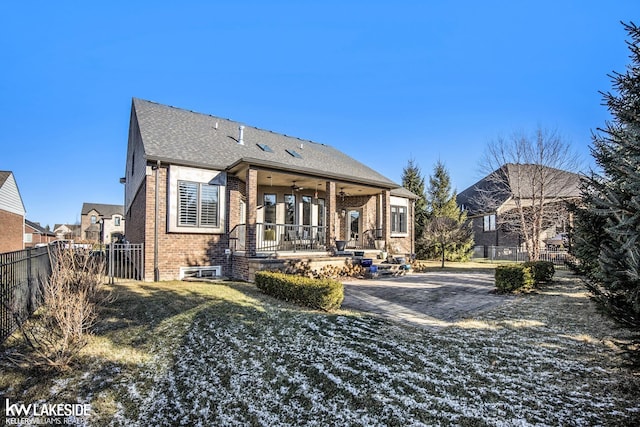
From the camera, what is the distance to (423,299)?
8.66 metres

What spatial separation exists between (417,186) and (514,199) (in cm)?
775

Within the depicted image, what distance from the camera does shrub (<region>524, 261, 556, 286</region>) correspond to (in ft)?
34.9

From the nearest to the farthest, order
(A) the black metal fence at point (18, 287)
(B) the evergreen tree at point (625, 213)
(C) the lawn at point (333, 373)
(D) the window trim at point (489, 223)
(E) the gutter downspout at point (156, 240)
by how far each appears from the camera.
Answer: (B) the evergreen tree at point (625, 213)
(C) the lawn at point (333, 373)
(A) the black metal fence at point (18, 287)
(E) the gutter downspout at point (156, 240)
(D) the window trim at point (489, 223)

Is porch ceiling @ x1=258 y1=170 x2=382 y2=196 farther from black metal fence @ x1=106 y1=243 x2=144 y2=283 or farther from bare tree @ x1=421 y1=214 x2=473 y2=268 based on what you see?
bare tree @ x1=421 y1=214 x2=473 y2=268

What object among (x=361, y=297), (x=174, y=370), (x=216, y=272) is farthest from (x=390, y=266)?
(x=174, y=370)

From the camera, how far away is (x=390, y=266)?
13477 millimetres

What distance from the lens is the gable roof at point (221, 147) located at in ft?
36.6

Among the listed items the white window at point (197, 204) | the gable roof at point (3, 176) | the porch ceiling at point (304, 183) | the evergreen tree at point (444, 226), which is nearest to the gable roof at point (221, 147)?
the porch ceiling at point (304, 183)

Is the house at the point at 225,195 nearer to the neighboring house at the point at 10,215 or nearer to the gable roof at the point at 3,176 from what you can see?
the gable roof at the point at 3,176

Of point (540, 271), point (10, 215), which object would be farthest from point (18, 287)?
point (10, 215)

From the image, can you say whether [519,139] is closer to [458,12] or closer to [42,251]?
[458,12]

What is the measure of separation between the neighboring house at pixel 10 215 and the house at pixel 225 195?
60.7ft

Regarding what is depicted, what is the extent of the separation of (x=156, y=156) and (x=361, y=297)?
8063 mm

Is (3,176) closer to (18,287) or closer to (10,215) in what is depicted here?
(10,215)
